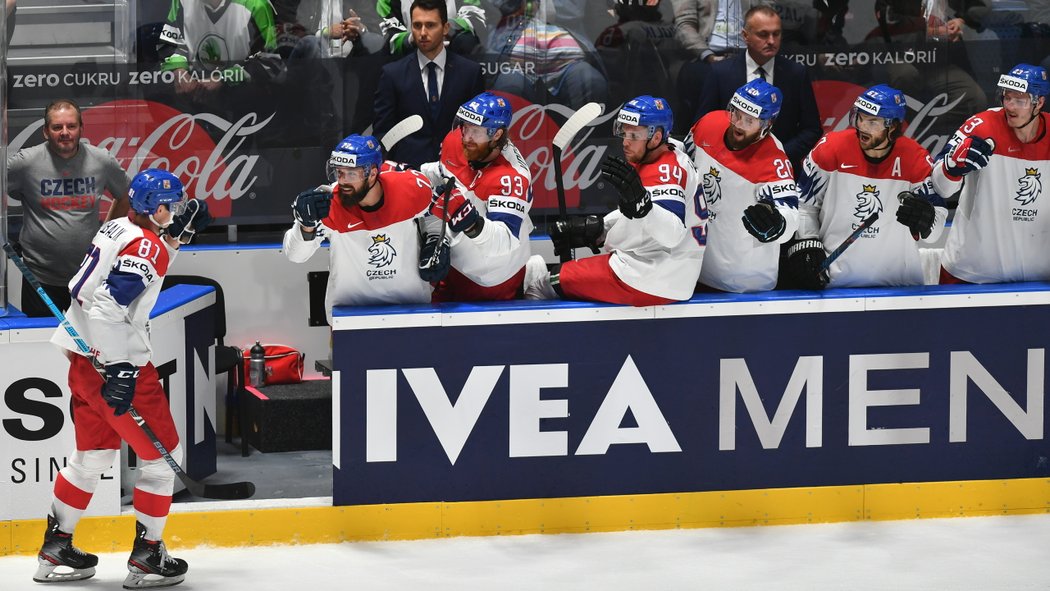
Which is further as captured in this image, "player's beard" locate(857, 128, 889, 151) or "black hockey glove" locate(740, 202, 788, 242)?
"player's beard" locate(857, 128, 889, 151)

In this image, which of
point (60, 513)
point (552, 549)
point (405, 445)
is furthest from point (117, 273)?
point (552, 549)

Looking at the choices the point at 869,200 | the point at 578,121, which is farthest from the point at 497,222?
the point at 869,200

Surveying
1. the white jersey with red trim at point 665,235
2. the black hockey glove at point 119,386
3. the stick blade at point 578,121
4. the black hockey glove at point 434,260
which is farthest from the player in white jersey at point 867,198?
the black hockey glove at point 119,386

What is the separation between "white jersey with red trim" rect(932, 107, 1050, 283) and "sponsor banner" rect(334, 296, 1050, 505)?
1.34ft

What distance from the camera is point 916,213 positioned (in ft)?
20.8

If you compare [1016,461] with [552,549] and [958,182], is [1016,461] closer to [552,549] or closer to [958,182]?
[958,182]

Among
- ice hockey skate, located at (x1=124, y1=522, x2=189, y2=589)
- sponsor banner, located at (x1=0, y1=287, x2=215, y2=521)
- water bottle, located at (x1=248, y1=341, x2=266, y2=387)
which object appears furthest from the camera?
water bottle, located at (x1=248, y1=341, x2=266, y2=387)

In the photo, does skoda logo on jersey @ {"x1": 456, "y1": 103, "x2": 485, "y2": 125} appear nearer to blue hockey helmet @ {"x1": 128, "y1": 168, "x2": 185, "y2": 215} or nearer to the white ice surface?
blue hockey helmet @ {"x1": 128, "y1": 168, "x2": 185, "y2": 215}

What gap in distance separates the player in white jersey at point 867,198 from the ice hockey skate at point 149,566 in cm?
270

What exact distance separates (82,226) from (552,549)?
2.70 m

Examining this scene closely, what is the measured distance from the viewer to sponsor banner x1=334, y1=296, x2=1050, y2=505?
6.04 metres

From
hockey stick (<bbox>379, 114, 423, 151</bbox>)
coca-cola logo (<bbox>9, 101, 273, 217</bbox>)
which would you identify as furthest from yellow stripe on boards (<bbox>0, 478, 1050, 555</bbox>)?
coca-cola logo (<bbox>9, 101, 273, 217</bbox>)

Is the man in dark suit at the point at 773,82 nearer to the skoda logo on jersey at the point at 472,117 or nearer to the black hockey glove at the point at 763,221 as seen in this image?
the black hockey glove at the point at 763,221

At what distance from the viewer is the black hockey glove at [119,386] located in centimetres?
535
